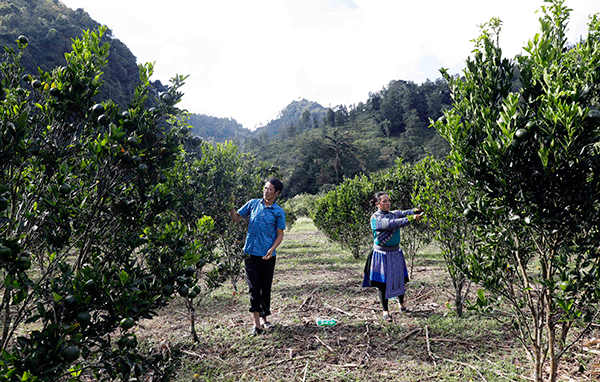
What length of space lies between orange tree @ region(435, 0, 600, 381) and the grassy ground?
3.82 ft

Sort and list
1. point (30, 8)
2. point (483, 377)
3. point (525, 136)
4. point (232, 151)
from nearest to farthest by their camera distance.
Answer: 1. point (525, 136)
2. point (483, 377)
3. point (232, 151)
4. point (30, 8)

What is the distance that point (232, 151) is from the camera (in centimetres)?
871

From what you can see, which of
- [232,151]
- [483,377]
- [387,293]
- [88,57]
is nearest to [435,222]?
[387,293]

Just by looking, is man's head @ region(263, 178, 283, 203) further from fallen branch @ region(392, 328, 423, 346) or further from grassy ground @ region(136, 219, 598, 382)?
fallen branch @ region(392, 328, 423, 346)

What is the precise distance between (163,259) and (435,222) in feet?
13.0

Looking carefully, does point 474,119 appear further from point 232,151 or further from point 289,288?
point 232,151

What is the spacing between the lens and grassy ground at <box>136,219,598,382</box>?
11.8 ft

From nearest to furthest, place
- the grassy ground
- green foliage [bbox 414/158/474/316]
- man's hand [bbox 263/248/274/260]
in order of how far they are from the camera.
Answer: the grassy ground
man's hand [bbox 263/248/274/260]
green foliage [bbox 414/158/474/316]

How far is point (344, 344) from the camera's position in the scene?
4.34m

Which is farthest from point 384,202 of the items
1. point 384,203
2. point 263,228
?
point 263,228

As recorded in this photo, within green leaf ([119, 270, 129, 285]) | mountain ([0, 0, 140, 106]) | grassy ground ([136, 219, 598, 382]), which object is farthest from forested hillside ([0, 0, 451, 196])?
green leaf ([119, 270, 129, 285])

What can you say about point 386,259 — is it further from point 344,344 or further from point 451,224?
point 344,344

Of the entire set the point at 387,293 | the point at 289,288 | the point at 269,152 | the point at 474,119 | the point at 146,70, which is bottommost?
the point at 289,288

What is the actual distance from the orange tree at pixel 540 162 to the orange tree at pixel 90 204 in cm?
236
